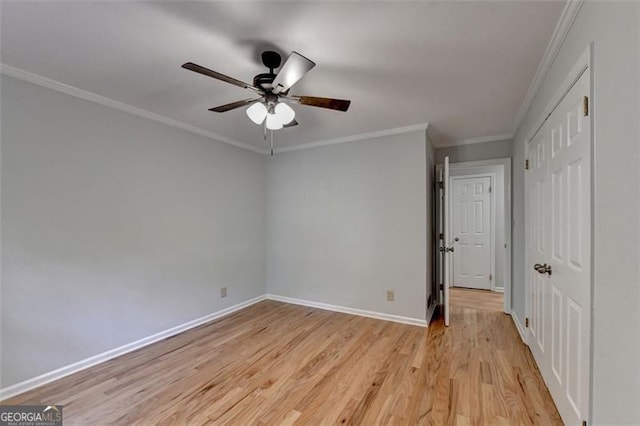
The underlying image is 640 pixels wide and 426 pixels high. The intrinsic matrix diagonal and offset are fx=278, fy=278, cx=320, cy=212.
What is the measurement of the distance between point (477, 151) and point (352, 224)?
1.93 m

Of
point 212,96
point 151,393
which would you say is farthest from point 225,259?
point 212,96

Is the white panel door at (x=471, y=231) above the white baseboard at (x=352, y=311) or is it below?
above

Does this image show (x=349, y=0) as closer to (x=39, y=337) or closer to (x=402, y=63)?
(x=402, y=63)

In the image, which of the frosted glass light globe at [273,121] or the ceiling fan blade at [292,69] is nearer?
the ceiling fan blade at [292,69]

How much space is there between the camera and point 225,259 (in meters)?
3.65

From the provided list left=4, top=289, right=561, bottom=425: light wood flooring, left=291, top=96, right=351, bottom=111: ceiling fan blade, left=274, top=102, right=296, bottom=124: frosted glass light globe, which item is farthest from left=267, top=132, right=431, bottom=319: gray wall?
left=274, top=102, right=296, bottom=124: frosted glass light globe

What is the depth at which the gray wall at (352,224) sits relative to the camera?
3254 mm

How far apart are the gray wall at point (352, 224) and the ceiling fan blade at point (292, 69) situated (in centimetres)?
197

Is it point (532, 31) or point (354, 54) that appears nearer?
point (532, 31)

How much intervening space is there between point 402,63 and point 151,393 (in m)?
2.95

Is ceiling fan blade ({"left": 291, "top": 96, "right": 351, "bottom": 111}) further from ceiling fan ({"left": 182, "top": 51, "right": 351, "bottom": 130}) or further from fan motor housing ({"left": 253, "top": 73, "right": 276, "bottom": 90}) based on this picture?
fan motor housing ({"left": 253, "top": 73, "right": 276, "bottom": 90})

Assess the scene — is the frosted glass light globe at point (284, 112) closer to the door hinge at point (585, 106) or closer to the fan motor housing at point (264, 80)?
the fan motor housing at point (264, 80)

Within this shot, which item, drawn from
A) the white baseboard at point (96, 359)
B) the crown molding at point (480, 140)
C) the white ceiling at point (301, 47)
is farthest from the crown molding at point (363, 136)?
the white baseboard at point (96, 359)

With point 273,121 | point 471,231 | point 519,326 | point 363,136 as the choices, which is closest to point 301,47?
point 273,121
